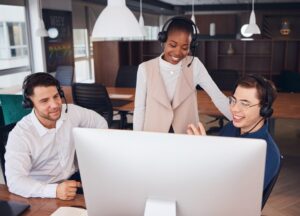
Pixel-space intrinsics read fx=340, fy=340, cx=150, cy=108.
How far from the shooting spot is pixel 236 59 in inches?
263

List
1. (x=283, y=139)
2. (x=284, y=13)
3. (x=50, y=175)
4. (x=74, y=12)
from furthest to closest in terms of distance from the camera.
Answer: (x=284, y=13)
(x=74, y=12)
(x=283, y=139)
(x=50, y=175)

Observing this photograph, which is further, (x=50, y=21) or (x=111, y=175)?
(x=50, y=21)

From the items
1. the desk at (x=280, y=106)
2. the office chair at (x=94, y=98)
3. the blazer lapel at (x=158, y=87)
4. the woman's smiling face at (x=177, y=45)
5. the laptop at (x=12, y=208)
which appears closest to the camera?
the laptop at (x=12, y=208)

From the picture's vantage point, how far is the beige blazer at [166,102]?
1.90 meters

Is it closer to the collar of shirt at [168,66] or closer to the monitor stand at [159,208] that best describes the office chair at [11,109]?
the collar of shirt at [168,66]

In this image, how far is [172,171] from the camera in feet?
2.95

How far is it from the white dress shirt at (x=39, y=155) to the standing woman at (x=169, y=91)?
0.38 meters

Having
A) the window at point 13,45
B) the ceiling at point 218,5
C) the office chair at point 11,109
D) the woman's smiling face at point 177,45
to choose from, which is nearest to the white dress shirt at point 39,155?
the woman's smiling face at point 177,45

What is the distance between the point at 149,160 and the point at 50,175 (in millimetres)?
945

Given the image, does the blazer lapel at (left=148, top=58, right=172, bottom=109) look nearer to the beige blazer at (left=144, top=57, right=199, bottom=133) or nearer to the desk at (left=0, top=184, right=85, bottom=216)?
the beige blazer at (left=144, top=57, right=199, bottom=133)

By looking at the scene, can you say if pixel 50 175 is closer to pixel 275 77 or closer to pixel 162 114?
pixel 162 114

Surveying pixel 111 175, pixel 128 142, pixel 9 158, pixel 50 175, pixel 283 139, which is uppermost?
pixel 128 142

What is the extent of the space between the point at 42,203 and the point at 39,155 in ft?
0.86

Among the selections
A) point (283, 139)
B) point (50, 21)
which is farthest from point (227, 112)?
point (50, 21)
